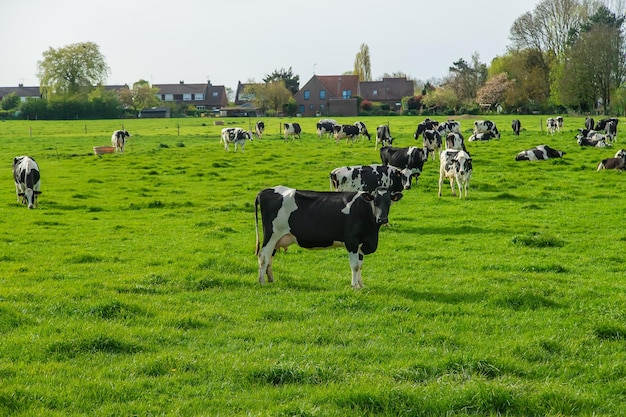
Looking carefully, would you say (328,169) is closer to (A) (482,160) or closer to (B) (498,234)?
(A) (482,160)

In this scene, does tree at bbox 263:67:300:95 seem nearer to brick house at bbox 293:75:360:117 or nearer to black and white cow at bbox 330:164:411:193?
brick house at bbox 293:75:360:117

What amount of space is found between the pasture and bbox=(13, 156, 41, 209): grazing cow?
0.81 meters

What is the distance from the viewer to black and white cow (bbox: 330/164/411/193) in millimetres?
19891

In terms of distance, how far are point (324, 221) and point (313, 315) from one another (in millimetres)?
2323

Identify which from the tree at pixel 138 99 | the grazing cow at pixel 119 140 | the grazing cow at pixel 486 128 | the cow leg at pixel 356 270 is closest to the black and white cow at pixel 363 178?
the cow leg at pixel 356 270

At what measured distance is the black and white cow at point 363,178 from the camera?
19.9 metres

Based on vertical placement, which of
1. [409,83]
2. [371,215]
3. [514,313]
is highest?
[409,83]

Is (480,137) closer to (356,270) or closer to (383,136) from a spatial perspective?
(383,136)

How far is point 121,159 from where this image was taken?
36125 mm

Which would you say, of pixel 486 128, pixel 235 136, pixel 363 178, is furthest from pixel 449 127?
pixel 363 178

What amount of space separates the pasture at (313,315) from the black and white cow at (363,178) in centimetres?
93

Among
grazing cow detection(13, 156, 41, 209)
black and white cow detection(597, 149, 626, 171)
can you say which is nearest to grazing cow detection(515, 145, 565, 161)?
black and white cow detection(597, 149, 626, 171)

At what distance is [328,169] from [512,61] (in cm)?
6780

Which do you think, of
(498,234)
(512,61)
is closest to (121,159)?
(498,234)
